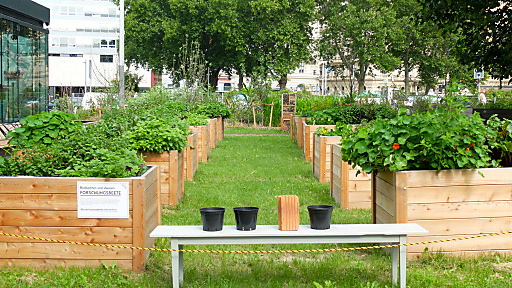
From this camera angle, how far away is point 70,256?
5.59 m

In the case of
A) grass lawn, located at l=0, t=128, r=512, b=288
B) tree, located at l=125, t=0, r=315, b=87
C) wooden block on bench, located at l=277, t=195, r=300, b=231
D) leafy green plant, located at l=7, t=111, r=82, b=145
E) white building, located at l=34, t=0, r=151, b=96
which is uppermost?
→ white building, located at l=34, t=0, r=151, b=96

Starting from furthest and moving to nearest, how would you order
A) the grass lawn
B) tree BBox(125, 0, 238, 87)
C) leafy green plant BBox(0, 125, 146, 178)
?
1. tree BBox(125, 0, 238, 87)
2. leafy green plant BBox(0, 125, 146, 178)
3. the grass lawn

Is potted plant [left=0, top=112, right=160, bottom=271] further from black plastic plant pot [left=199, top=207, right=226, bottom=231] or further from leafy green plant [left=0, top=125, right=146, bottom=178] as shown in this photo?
black plastic plant pot [left=199, top=207, right=226, bottom=231]

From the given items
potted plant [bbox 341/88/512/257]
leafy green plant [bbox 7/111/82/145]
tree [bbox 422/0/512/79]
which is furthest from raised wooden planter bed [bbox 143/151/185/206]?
tree [bbox 422/0/512/79]

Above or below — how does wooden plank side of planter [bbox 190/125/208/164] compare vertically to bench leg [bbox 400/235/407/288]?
above

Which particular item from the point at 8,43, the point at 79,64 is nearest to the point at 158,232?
the point at 8,43

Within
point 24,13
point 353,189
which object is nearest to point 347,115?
point 353,189

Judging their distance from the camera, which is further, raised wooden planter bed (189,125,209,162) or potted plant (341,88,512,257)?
raised wooden planter bed (189,125,209,162)

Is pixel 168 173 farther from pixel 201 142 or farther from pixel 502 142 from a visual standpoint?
pixel 201 142

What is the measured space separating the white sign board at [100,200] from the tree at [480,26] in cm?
892

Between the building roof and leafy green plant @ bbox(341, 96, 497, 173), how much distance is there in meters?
12.0

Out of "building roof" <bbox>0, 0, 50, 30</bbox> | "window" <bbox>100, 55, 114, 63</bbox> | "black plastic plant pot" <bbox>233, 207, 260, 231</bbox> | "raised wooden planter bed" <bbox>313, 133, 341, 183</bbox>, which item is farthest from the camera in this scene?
"window" <bbox>100, 55, 114, 63</bbox>

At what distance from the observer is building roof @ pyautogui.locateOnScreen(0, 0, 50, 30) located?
15375 mm

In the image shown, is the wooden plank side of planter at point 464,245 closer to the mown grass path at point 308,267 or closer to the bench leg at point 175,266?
the mown grass path at point 308,267
